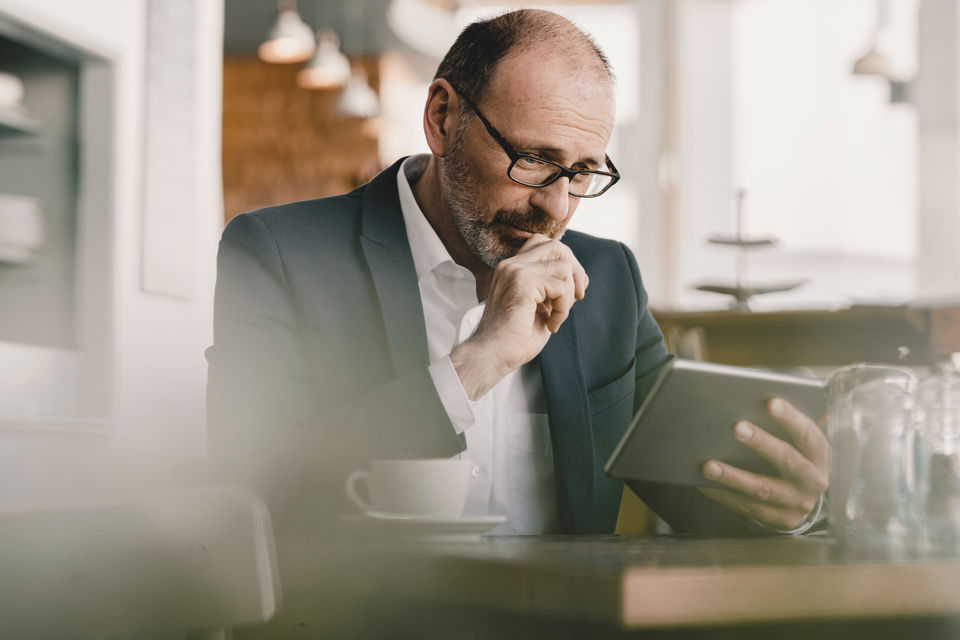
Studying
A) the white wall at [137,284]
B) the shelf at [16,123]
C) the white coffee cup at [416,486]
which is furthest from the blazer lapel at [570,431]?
the shelf at [16,123]

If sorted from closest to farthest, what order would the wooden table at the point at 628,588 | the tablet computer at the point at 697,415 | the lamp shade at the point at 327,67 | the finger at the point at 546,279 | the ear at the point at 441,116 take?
the wooden table at the point at 628,588 → the tablet computer at the point at 697,415 → the finger at the point at 546,279 → the ear at the point at 441,116 → the lamp shade at the point at 327,67

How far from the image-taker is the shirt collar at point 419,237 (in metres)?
1.64

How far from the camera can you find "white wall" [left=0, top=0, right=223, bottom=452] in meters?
3.05

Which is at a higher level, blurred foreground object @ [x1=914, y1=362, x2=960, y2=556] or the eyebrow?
the eyebrow

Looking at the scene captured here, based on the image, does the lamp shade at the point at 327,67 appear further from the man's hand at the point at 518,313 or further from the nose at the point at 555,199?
the man's hand at the point at 518,313

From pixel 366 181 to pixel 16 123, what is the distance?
0.95 m

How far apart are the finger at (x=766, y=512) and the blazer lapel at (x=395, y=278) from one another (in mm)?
464

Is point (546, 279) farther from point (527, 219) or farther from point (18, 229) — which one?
point (18, 229)

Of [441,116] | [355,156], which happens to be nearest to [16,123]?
[441,116]

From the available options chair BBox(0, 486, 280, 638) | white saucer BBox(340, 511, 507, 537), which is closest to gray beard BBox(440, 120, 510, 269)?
white saucer BBox(340, 511, 507, 537)

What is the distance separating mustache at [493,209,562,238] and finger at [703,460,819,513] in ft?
1.96

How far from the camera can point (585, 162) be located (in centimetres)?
156

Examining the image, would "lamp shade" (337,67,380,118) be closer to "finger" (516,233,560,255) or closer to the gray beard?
the gray beard

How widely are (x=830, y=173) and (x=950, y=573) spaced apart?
4.85 metres
